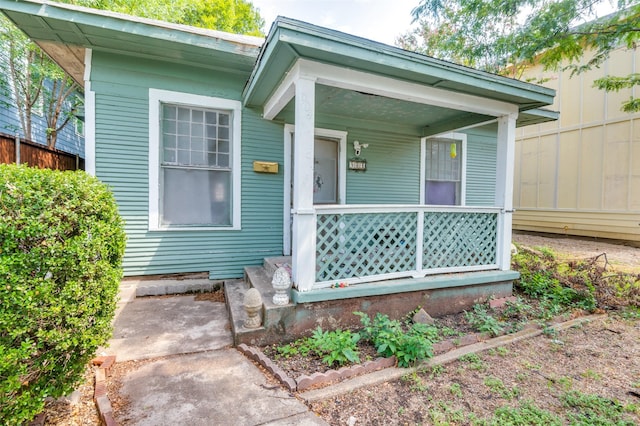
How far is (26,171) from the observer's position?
1.71 m

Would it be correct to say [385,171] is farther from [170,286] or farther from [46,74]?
[46,74]

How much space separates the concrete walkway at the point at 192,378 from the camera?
187cm

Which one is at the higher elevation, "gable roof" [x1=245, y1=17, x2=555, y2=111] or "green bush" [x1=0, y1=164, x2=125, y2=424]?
"gable roof" [x1=245, y1=17, x2=555, y2=111]

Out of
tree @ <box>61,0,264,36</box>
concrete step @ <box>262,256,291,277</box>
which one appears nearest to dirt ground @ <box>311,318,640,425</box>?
concrete step @ <box>262,256,291,277</box>

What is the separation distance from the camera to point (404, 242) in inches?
139

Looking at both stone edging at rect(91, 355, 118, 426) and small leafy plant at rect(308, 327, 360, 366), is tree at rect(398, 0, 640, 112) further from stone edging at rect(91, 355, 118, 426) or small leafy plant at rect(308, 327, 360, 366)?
stone edging at rect(91, 355, 118, 426)

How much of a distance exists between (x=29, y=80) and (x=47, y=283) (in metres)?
9.85

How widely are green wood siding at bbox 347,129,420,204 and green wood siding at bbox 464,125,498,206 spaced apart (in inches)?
56.6

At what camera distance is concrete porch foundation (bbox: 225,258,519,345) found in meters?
2.77

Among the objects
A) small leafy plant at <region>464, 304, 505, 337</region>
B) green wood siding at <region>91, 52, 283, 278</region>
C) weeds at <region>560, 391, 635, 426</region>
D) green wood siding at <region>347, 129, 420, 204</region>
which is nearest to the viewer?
weeds at <region>560, 391, 635, 426</region>

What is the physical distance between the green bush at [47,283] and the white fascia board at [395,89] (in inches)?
84.2

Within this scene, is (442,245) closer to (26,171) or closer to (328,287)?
(328,287)

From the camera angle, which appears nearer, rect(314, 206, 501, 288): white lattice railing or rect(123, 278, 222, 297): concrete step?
rect(314, 206, 501, 288): white lattice railing

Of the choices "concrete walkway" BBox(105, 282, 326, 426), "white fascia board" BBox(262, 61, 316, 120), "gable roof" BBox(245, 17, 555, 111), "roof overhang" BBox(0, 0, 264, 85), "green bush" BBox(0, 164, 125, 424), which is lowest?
"concrete walkway" BBox(105, 282, 326, 426)
